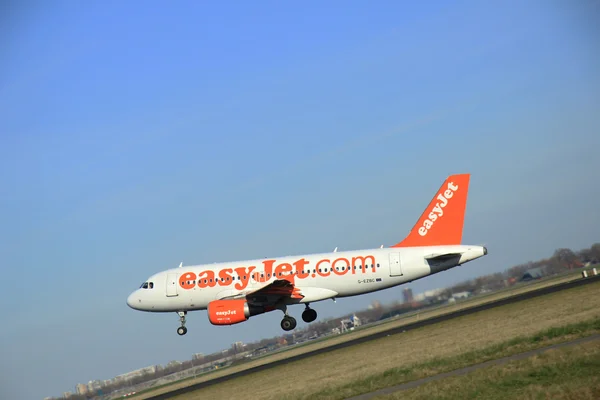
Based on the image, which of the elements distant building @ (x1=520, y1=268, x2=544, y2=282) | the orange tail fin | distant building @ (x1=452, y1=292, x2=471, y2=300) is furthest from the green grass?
distant building @ (x1=520, y1=268, x2=544, y2=282)

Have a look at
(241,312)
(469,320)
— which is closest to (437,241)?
(469,320)

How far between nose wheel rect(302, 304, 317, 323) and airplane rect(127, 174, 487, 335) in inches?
19.7

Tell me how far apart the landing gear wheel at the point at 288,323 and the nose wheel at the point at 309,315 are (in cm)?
203

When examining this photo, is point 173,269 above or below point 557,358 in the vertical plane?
above

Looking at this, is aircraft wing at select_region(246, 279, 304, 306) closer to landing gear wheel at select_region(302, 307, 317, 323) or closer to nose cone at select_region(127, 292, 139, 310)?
landing gear wheel at select_region(302, 307, 317, 323)

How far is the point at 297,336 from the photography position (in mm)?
58938

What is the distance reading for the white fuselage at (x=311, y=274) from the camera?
3734 cm

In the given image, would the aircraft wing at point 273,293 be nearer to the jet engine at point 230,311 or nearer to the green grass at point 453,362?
the jet engine at point 230,311

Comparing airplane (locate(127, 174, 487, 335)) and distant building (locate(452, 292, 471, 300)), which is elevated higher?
airplane (locate(127, 174, 487, 335))

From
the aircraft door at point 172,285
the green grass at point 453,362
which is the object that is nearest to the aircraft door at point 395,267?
the aircraft door at point 172,285

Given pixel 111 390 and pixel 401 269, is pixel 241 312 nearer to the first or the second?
pixel 401 269

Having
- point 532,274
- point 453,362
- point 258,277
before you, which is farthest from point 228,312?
point 532,274

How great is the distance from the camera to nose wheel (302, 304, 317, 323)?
4119 cm

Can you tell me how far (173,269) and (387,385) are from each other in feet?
84.0
